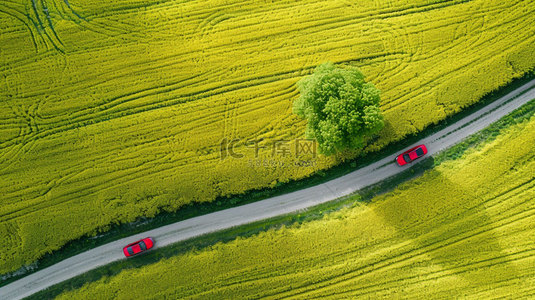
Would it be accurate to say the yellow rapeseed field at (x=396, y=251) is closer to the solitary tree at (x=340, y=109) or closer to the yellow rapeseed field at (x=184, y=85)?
the yellow rapeseed field at (x=184, y=85)

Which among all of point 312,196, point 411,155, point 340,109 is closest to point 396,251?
point 411,155

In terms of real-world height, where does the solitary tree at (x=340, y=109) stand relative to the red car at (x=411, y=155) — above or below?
above

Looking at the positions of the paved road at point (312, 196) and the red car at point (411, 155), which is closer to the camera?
the red car at point (411, 155)

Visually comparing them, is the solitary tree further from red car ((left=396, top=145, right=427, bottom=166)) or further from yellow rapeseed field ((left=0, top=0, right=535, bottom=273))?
red car ((left=396, top=145, right=427, bottom=166))

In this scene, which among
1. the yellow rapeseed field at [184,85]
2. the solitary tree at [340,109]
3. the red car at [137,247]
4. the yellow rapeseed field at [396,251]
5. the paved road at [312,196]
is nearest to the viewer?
the solitary tree at [340,109]

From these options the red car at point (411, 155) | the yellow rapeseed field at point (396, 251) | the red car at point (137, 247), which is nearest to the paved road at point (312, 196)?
the red car at point (137, 247)

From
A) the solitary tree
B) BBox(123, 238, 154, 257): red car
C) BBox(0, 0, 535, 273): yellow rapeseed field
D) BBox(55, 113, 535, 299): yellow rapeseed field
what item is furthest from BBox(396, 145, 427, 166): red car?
BBox(123, 238, 154, 257): red car
